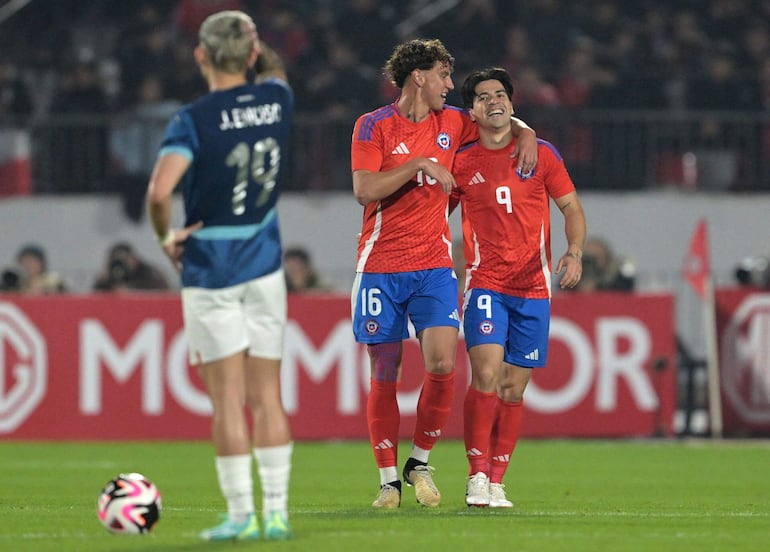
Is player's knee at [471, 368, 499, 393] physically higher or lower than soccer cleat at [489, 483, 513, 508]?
higher

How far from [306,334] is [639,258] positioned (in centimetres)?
527

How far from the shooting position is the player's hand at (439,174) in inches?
348

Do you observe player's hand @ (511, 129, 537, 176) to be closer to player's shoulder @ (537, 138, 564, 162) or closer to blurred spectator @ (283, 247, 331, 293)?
player's shoulder @ (537, 138, 564, 162)

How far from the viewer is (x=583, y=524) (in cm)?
854

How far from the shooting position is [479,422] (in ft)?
31.4

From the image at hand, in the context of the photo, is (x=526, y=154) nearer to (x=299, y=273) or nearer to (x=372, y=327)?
(x=372, y=327)

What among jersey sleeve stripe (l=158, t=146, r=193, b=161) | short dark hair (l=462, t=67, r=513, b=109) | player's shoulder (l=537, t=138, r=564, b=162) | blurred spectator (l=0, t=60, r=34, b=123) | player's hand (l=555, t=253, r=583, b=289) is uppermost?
blurred spectator (l=0, t=60, r=34, b=123)

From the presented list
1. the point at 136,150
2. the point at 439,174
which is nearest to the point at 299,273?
the point at 136,150

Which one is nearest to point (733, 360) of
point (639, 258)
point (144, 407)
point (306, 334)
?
point (639, 258)

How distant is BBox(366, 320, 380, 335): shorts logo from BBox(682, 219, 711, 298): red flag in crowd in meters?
8.28

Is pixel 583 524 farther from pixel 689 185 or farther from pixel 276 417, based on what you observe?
pixel 689 185

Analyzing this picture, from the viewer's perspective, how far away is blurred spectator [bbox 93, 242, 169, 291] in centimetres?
1741

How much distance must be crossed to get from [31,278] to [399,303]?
8.67 m

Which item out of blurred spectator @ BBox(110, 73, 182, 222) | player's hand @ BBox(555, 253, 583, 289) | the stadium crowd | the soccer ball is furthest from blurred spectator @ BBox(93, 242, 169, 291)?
the soccer ball
